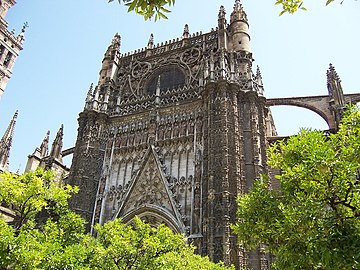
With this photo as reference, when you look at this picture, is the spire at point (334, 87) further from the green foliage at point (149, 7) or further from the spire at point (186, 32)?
the green foliage at point (149, 7)

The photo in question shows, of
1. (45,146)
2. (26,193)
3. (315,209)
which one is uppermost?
(45,146)

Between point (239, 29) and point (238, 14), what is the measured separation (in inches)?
59.5

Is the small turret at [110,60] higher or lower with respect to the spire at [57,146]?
higher

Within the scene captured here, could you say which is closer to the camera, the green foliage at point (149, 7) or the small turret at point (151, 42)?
the green foliage at point (149, 7)

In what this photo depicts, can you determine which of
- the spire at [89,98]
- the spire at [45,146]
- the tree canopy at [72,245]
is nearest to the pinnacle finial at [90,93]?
the spire at [89,98]

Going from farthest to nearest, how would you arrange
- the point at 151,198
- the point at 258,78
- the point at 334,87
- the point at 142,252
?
the point at 258,78
the point at 334,87
the point at 151,198
the point at 142,252

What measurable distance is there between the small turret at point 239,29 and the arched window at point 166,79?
12.0ft

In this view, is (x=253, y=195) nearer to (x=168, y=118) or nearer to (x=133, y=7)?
(x=133, y=7)

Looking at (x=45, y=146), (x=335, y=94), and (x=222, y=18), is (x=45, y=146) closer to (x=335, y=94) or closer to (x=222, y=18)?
(x=222, y=18)

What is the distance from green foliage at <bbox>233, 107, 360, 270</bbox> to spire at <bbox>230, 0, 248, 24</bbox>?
15.5 m

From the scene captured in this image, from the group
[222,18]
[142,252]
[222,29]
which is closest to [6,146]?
[222,29]

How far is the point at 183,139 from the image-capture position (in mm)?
17328

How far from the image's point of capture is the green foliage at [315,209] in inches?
221

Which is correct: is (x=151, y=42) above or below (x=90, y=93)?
above
